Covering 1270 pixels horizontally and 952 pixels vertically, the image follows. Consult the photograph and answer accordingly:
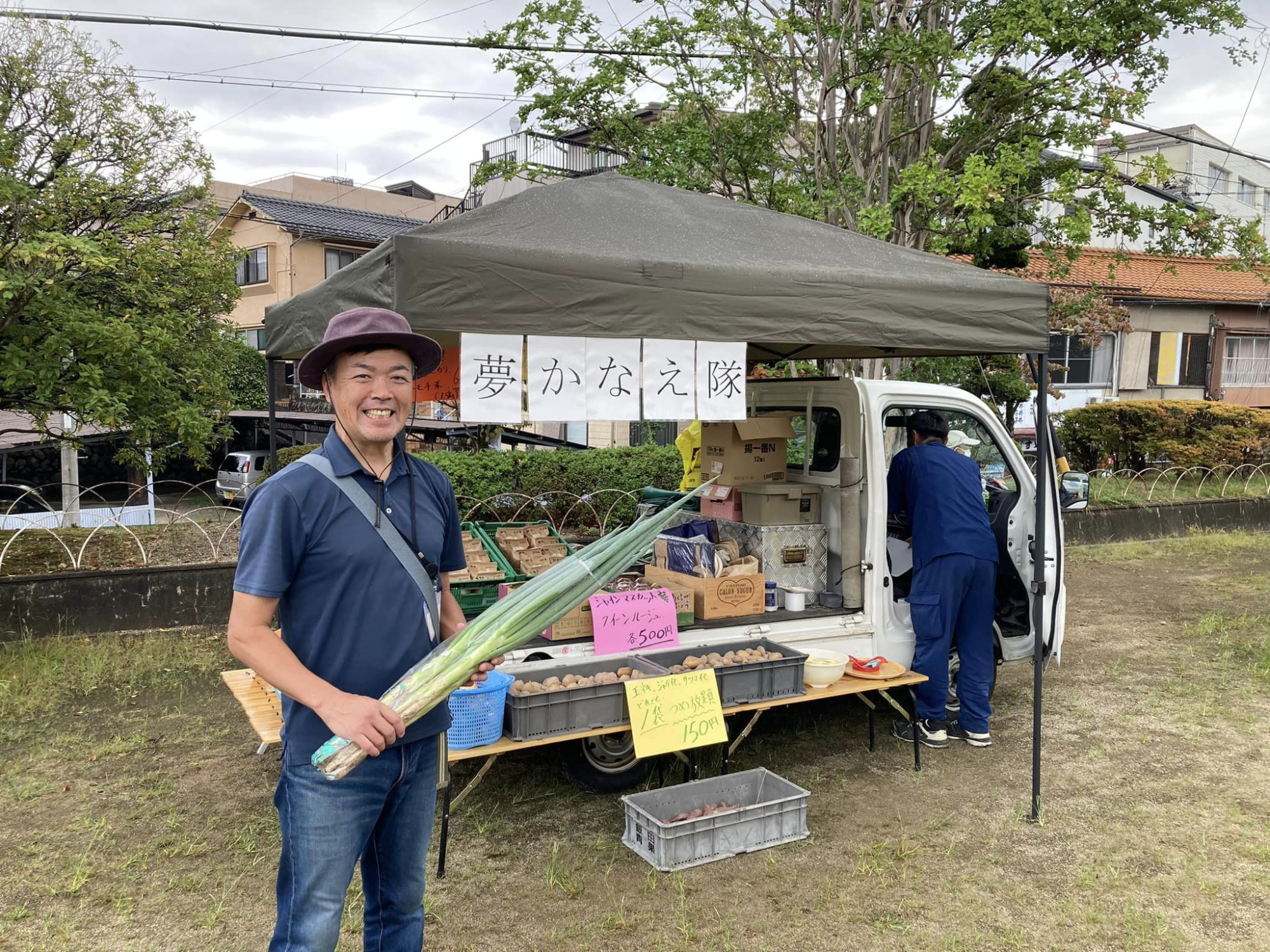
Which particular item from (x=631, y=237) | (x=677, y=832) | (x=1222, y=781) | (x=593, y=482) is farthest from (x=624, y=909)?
(x=593, y=482)

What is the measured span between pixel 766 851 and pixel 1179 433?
13.6 meters

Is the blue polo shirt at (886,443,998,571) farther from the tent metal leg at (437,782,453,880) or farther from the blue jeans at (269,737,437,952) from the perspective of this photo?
the blue jeans at (269,737,437,952)

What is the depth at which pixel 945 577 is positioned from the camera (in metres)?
4.86

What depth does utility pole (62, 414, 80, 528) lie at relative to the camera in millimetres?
8516

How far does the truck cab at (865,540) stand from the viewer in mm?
4551

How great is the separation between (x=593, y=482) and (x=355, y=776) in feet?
28.4

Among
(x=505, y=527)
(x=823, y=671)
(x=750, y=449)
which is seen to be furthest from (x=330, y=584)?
(x=505, y=527)

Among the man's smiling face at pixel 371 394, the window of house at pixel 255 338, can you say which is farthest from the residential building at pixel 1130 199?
the window of house at pixel 255 338

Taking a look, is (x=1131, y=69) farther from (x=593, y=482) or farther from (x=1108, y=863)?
(x=1108, y=863)

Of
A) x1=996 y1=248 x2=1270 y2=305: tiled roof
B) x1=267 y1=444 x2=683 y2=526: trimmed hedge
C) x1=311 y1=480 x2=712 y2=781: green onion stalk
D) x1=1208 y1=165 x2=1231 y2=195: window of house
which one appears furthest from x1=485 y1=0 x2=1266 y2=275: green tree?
x1=1208 y1=165 x2=1231 y2=195: window of house

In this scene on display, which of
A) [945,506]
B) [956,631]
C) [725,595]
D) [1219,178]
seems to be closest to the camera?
[725,595]

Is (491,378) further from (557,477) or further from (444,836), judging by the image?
(557,477)

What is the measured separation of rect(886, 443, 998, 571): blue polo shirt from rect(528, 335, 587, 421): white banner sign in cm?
222

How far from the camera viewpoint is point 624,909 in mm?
3373
